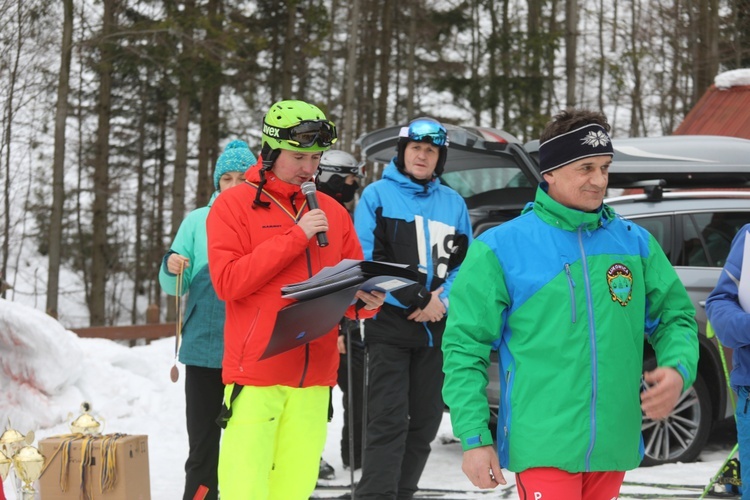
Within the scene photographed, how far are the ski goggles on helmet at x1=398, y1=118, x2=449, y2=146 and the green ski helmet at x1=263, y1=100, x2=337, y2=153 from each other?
1.49 metres

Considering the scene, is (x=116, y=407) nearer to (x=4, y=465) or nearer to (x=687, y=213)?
(x=4, y=465)

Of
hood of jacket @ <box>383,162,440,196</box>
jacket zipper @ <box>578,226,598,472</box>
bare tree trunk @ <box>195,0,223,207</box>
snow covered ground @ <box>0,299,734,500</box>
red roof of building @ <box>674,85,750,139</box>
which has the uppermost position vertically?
bare tree trunk @ <box>195,0,223,207</box>

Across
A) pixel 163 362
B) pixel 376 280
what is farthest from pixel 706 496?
pixel 163 362

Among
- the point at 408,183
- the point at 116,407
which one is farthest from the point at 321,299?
the point at 116,407

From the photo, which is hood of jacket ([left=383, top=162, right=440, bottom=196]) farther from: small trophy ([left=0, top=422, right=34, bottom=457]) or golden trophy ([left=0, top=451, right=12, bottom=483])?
golden trophy ([left=0, top=451, right=12, bottom=483])

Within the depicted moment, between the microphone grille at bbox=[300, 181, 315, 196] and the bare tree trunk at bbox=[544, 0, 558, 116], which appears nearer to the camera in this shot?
the microphone grille at bbox=[300, 181, 315, 196]

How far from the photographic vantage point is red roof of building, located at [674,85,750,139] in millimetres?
10195

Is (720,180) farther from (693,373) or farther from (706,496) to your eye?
(693,373)

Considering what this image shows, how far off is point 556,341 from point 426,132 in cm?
256

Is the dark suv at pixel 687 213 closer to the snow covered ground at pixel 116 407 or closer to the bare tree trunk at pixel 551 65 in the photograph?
the snow covered ground at pixel 116 407

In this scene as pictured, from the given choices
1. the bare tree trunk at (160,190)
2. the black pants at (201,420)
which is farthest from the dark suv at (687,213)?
the bare tree trunk at (160,190)

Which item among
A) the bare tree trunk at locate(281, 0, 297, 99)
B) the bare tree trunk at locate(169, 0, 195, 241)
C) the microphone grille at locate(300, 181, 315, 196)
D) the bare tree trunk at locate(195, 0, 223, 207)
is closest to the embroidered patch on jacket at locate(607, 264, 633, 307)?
the microphone grille at locate(300, 181, 315, 196)

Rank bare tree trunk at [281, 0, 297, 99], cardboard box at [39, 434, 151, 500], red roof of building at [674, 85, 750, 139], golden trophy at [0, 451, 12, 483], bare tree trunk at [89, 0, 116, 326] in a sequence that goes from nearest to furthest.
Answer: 1. golden trophy at [0, 451, 12, 483]
2. cardboard box at [39, 434, 151, 500]
3. red roof of building at [674, 85, 750, 139]
4. bare tree trunk at [89, 0, 116, 326]
5. bare tree trunk at [281, 0, 297, 99]

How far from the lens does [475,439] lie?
2990 millimetres
